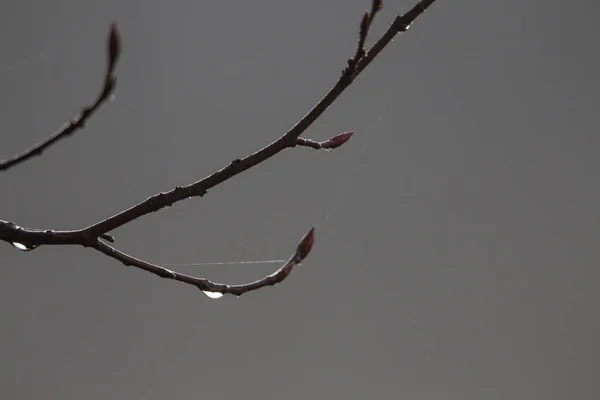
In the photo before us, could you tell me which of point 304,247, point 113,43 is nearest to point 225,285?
point 304,247

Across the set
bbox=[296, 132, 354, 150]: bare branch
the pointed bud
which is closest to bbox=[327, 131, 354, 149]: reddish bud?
bbox=[296, 132, 354, 150]: bare branch

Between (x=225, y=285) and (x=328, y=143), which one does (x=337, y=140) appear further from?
(x=225, y=285)

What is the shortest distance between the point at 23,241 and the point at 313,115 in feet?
0.57

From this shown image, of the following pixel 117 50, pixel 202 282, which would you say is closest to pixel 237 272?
pixel 202 282

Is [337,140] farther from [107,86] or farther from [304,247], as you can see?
[107,86]

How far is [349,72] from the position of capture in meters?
0.29

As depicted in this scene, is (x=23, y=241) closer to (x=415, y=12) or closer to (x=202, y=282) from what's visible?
(x=202, y=282)

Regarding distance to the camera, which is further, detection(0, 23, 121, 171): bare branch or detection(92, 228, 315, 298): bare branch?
detection(92, 228, 315, 298): bare branch

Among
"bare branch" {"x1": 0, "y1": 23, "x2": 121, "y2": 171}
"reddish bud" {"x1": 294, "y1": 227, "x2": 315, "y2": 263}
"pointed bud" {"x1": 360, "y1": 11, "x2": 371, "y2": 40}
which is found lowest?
"reddish bud" {"x1": 294, "y1": 227, "x2": 315, "y2": 263}

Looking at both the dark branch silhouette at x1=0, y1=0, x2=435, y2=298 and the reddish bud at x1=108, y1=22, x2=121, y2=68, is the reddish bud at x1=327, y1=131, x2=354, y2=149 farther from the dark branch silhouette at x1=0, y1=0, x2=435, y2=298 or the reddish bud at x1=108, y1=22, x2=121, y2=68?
the reddish bud at x1=108, y1=22, x2=121, y2=68

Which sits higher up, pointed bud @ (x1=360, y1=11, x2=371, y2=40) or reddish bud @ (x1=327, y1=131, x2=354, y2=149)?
reddish bud @ (x1=327, y1=131, x2=354, y2=149)

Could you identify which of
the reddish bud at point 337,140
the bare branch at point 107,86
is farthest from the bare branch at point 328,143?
the bare branch at point 107,86

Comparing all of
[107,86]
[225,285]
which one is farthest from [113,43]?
[225,285]

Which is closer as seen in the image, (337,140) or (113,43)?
(113,43)
